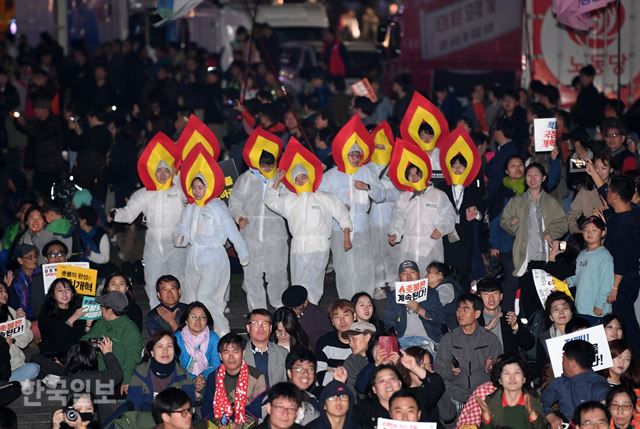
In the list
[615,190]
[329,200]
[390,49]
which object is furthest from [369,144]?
[390,49]

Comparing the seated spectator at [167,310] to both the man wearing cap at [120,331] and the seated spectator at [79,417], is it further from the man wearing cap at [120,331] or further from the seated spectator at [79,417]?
the seated spectator at [79,417]

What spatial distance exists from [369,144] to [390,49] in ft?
33.3

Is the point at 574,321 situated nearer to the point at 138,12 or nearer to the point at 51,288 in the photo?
the point at 51,288

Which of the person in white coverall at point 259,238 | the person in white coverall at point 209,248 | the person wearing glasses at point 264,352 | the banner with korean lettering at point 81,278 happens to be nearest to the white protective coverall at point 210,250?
the person in white coverall at point 209,248

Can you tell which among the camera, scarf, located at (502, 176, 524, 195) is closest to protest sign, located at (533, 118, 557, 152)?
scarf, located at (502, 176, 524, 195)

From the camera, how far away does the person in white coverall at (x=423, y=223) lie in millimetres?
15898

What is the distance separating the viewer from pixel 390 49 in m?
26.2

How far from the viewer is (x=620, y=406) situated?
10945 mm

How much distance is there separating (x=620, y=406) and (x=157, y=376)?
3.48 meters

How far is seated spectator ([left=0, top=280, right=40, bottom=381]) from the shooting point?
44.9ft

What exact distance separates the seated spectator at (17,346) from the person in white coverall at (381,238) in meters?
4.18

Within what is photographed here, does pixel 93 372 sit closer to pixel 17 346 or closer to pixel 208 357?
pixel 208 357

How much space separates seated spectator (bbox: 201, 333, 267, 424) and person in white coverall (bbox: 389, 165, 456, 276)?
424 centimetres

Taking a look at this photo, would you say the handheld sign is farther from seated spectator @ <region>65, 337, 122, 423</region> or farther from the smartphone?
the smartphone
